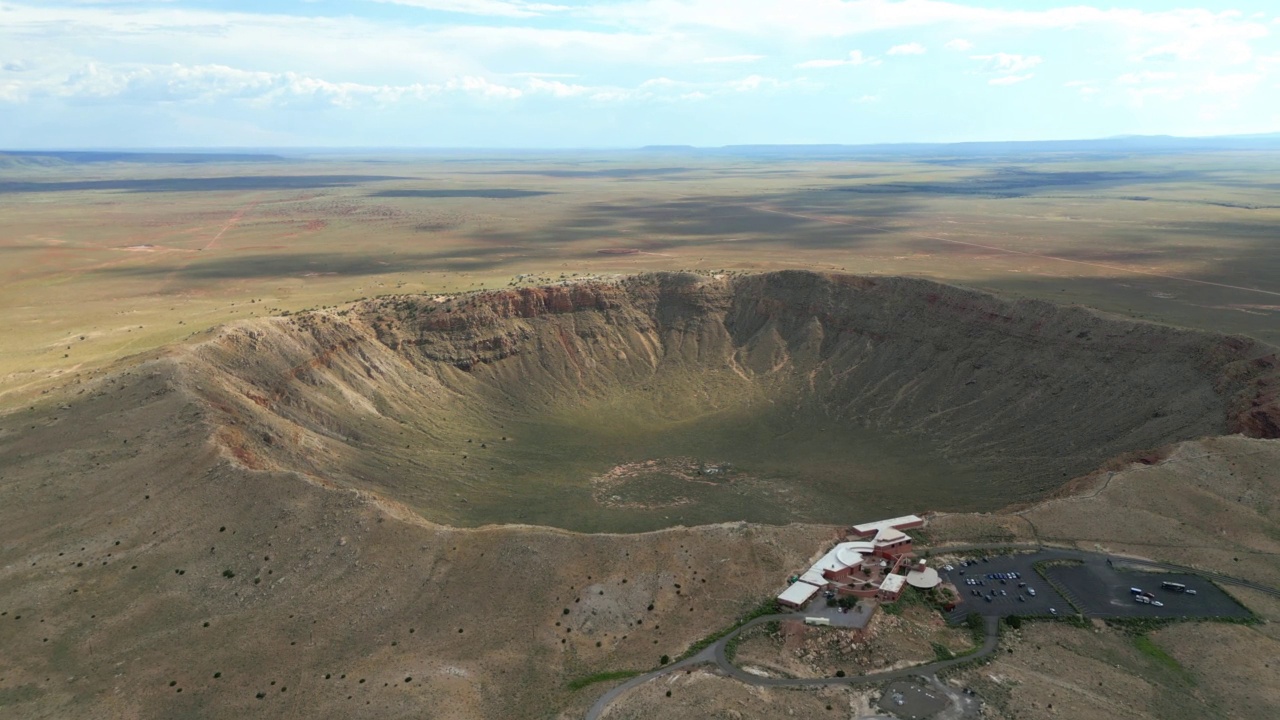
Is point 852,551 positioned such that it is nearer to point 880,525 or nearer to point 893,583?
point 893,583

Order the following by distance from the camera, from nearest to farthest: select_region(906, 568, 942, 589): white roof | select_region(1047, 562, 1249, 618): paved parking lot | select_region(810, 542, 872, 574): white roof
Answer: select_region(1047, 562, 1249, 618): paved parking lot
select_region(906, 568, 942, 589): white roof
select_region(810, 542, 872, 574): white roof

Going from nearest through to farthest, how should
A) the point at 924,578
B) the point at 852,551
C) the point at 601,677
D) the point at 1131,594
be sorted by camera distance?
the point at 601,677, the point at 1131,594, the point at 924,578, the point at 852,551

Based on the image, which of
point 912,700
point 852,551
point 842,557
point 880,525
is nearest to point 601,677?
point 912,700

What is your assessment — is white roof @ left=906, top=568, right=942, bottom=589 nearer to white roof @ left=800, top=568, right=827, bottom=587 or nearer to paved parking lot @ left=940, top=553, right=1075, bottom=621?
paved parking lot @ left=940, top=553, right=1075, bottom=621

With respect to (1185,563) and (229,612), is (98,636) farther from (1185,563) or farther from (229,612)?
(1185,563)

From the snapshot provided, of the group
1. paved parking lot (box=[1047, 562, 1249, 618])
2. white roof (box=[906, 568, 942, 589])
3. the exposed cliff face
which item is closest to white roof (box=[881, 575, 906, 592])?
white roof (box=[906, 568, 942, 589])

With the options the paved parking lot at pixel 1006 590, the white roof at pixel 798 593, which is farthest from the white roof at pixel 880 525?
the white roof at pixel 798 593
